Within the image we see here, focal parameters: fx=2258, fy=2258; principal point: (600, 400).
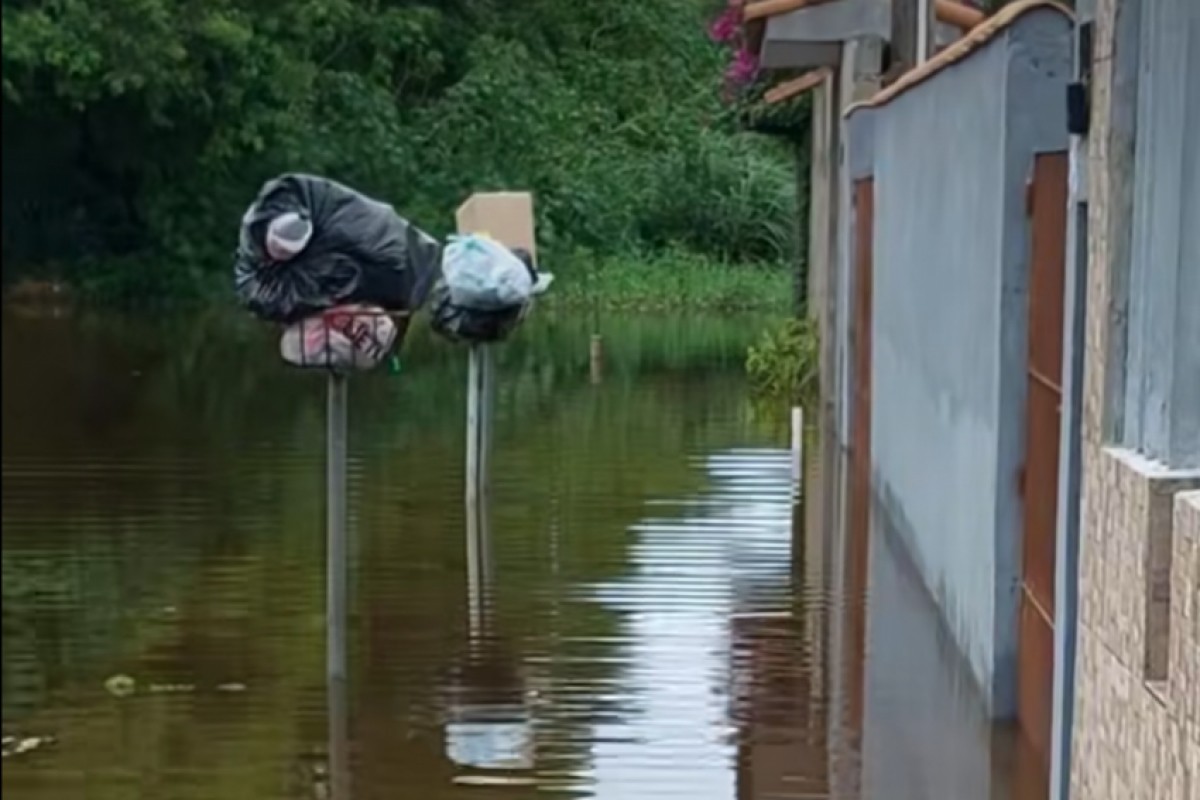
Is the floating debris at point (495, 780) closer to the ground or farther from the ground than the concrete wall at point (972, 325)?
closer to the ground

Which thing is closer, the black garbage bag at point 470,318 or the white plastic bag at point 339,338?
the white plastic bag at point 339,338

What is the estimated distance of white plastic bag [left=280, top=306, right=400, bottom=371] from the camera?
7.57 meters

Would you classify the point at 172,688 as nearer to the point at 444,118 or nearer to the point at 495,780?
the point at 495,780

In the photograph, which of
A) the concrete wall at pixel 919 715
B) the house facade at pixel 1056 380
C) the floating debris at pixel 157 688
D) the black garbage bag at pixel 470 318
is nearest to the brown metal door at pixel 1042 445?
the house facade at pixel 1056 380

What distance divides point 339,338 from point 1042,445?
2351mm

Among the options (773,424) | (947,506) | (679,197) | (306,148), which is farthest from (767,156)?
(947,506)

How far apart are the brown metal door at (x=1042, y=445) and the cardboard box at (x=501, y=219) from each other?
5.55 metres

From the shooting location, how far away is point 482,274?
1198cm

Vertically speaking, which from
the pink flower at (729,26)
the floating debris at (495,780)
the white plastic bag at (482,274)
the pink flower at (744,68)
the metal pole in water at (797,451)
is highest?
the pink flower at (729,26)

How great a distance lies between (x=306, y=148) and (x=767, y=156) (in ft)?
25.8

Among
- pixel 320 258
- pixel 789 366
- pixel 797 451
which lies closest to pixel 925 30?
pixel 797 451

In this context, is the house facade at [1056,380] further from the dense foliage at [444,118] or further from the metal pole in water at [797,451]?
the dense foliage at [444,118]

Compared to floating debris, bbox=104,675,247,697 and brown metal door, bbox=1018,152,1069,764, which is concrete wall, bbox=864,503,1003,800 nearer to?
brown metal door, bbox=1018,152,1069,764

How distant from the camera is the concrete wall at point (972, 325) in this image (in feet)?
23.5
